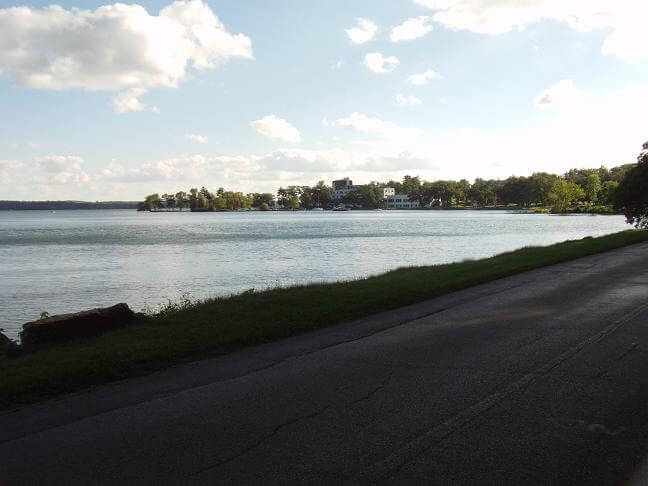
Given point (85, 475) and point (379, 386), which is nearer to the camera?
point (85, 475)

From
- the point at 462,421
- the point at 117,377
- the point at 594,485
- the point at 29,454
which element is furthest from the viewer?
the point at 117,377

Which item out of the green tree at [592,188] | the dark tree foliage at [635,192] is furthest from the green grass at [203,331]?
the green tree at [592,188]

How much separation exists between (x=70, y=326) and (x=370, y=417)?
7.48m

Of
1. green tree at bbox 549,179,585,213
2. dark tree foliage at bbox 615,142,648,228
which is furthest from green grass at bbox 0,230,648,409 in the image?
green tree at bbox 549,179,585,213

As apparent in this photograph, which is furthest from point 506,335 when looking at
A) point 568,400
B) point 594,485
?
point 594,485

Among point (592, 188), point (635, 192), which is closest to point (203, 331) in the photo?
point (635, 192)

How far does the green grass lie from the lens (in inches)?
322

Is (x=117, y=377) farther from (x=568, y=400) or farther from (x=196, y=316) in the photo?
(x=568, y=400)

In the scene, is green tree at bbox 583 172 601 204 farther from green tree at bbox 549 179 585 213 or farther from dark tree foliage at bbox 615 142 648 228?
dark tree foliage at bbox 615 142 648 228

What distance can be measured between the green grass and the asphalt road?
25.9 inches

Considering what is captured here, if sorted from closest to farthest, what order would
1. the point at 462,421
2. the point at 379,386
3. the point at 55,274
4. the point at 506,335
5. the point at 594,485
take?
the point at 594,485 < the point at 462,421 < the point at 379,386 < the point at 506,335 < the point at 55,274

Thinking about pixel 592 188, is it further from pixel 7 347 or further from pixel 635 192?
pixel 7 347

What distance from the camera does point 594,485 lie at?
466cm

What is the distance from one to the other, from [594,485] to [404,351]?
15.5 ft
